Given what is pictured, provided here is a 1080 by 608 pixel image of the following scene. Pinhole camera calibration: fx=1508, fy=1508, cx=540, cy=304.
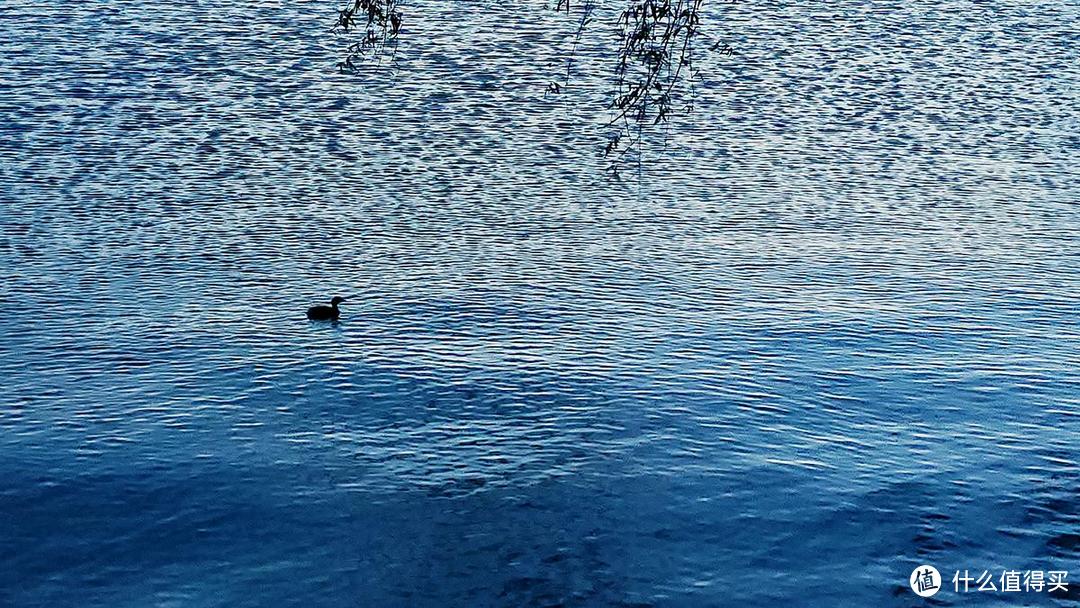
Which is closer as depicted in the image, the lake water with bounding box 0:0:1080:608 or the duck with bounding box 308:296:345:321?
the lake water with bounding box 0:0:1080:608

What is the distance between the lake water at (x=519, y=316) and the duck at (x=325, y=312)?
0.38 meters

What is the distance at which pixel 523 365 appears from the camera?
28297 mm

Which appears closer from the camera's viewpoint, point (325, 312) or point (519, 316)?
point (325, 312)

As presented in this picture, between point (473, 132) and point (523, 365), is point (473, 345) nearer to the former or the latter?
point (523, 365)

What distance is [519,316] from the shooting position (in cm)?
3130

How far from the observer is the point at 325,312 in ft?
99.8

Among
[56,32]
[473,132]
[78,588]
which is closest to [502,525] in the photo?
[78,588]

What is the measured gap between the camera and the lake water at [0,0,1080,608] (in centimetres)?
2161

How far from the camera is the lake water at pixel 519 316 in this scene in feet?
70.9

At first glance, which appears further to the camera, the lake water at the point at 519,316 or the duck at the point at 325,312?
the duck at the point at 325,312

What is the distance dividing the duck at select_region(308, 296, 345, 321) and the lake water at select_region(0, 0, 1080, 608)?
0.38 m

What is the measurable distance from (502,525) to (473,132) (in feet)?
82.0

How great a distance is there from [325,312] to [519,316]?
158 inches

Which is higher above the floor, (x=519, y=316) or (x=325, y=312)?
(x=325, y=312)
